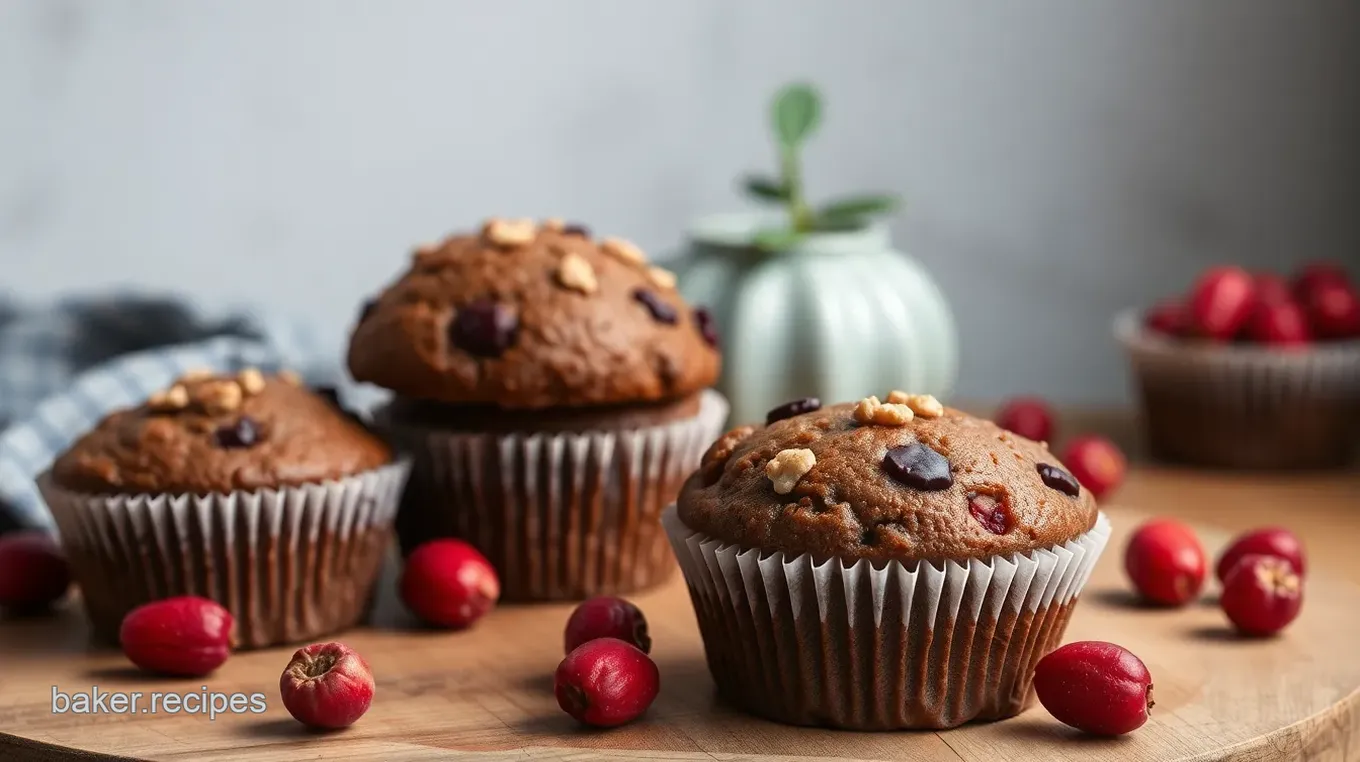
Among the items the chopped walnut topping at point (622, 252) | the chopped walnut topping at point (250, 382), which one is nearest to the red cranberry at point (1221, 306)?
the chopped walnut topping at point (622, 252)

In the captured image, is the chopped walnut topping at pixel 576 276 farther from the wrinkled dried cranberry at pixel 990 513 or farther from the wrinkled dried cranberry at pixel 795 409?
the wrinkled dried cranberry at pixel 990 513

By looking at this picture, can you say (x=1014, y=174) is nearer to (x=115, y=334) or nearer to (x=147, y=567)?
(x=115, y=334)

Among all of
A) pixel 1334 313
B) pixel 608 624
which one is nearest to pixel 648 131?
pixel 1334 313

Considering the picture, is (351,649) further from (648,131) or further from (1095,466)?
(648,131)

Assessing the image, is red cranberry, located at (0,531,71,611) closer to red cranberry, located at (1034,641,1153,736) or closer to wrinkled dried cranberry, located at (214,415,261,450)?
wrinkled dried cranberry, located at (214,415,261,450)

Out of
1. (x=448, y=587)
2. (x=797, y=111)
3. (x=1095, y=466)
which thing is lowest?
(x=1095, y=466)

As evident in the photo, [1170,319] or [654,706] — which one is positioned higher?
[1170,319]
